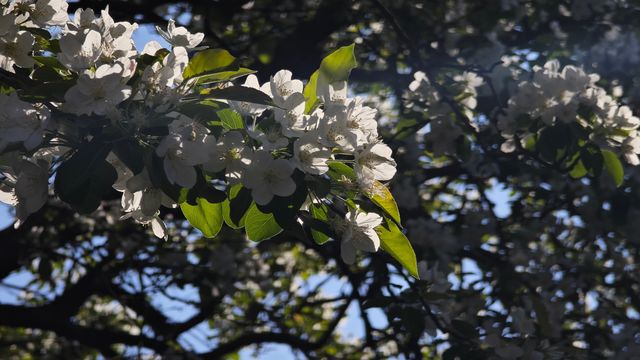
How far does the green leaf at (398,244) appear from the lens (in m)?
1.56

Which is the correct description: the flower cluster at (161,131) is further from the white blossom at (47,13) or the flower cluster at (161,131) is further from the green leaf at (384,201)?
the white blossom at (47,13)

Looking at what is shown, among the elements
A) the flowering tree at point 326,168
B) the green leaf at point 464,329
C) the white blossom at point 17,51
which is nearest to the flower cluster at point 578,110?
the flowering tree at point 326,168

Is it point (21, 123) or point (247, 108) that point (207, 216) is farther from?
point (21, 123)

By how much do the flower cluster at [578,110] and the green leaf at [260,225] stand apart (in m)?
1.50

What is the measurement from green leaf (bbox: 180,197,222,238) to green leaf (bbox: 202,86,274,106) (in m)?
0.23

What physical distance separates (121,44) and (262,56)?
10.6 ft

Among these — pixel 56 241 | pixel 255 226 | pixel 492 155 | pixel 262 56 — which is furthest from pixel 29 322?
pixel 255 226

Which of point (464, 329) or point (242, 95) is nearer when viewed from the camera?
point (242, 95)

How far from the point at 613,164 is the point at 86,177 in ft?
6.61

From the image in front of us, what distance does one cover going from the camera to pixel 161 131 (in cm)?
131

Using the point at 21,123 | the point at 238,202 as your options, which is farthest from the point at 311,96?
the point at 21,123

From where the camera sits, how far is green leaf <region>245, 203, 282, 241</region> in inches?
59.1

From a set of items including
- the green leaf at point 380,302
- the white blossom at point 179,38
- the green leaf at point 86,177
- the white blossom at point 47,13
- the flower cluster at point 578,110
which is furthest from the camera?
the flower cluster at point 578,110

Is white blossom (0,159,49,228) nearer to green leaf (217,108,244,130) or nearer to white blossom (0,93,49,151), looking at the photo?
white blossom (0,93,49,151)
